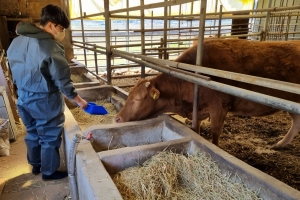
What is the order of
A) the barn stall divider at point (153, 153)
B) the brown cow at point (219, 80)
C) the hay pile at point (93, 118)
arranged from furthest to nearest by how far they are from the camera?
the hay pile at point (93, 118) < the brown cow at point (219, 80) < the barn stall divider at point (153, 153)

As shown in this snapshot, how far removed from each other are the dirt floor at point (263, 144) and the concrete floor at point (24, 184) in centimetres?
230

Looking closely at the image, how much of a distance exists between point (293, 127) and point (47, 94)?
3502 millimetres

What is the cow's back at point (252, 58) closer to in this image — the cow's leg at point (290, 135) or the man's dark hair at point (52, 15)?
the cow's leg at point (290, 135)

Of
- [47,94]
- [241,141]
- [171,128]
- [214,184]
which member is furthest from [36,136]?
[241,141]

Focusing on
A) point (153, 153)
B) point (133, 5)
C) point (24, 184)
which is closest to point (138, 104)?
point (153, 153)

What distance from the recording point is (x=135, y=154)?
219 centimetres

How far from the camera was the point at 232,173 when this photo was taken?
194 centimetres

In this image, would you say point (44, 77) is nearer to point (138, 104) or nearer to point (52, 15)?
point (52, 15)

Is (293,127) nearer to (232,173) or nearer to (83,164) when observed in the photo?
(232,173)

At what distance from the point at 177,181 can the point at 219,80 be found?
1587 millimetres

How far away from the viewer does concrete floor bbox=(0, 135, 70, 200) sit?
8.36 feet

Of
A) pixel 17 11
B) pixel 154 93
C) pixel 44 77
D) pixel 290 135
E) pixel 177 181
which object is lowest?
pixel 290 135

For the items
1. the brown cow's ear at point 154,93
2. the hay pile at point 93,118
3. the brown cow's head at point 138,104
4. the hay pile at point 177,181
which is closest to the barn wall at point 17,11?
the hay pile at point 93,118

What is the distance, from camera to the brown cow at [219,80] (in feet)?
10.2
